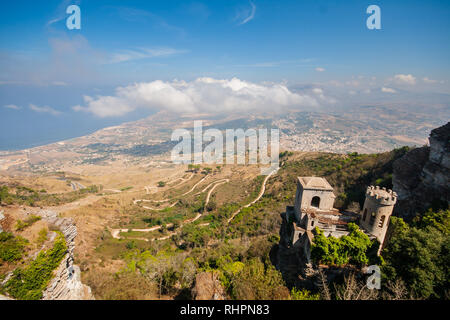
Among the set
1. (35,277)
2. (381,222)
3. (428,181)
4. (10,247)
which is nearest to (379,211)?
(381,222)

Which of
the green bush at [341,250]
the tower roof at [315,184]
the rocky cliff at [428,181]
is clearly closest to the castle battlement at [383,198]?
the green bush at [341,250]

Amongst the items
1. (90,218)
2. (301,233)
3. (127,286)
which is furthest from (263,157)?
(127,286)

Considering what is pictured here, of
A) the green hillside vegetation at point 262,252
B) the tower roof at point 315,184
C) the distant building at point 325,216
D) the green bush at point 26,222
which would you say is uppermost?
the tower roof at point 315,184

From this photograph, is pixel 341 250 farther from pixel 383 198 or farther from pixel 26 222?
pixel 26 222

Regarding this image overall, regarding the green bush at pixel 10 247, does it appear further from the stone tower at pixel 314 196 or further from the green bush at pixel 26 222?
the stone tower at pixel 314 196

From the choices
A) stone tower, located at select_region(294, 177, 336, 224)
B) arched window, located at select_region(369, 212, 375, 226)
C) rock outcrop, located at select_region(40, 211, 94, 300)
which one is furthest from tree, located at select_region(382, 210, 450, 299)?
rock outcrop, located at select_region(40, 211, 94, 300)

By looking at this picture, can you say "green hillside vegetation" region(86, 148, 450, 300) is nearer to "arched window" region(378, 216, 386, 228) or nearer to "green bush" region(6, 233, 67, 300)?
"arched window" region(378, 216, 386, 228)
